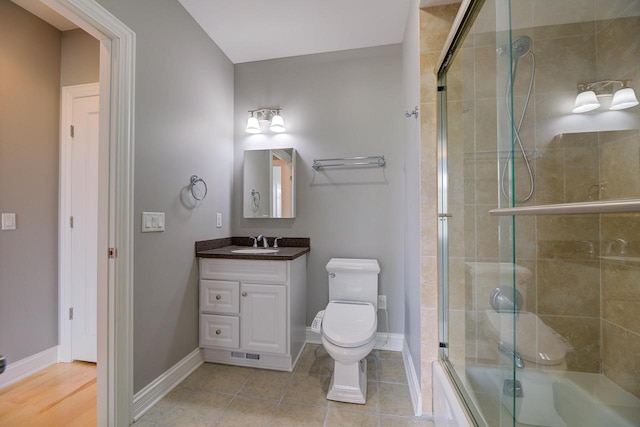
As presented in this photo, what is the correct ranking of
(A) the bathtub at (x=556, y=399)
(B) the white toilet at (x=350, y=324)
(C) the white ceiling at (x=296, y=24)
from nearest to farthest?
(A) the bathtub at (x=556, y=399), (B) the white toilet at (x=350, y=324), (C) the white ceiling at (x=296, y=24)

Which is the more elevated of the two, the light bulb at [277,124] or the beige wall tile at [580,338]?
the light bulb at [277,124]

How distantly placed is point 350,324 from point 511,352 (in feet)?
2.77

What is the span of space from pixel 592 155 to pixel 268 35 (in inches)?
90.8

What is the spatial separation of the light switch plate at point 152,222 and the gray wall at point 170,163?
29 millimetres

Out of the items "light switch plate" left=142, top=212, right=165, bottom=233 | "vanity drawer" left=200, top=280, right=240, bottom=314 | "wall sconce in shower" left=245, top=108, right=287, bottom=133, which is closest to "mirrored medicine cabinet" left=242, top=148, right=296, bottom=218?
"wall sconce in shower" left=245, top=108, right=287, bottom=133

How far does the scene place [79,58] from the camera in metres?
2.09

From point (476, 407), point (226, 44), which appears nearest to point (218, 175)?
point (226, 44)

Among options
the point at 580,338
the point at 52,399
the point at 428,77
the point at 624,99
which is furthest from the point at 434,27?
the point at 52,399

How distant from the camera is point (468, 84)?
147 cm

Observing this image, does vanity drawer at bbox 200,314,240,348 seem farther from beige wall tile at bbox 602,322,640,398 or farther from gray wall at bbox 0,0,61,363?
beige wall tile at bbox 602,322,640,398

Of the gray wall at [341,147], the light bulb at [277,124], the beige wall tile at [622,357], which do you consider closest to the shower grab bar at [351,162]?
the gray wall at [341,147]

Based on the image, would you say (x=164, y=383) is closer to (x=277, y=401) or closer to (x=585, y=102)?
(x=277, y=401)

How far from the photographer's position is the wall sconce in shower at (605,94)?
1.24 metres

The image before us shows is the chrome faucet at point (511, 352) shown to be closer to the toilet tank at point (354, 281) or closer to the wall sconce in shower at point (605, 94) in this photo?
the toilet tank at point (354, 281)
